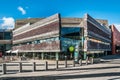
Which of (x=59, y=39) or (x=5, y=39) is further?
(x=5, y=39)

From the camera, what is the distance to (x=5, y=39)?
3639 inches

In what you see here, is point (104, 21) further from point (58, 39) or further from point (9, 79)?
point (9, 79)

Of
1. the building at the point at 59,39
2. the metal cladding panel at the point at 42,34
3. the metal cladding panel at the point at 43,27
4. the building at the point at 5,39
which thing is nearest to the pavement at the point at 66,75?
the building at the point at 59,39

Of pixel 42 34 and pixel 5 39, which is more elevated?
pixel 5 39

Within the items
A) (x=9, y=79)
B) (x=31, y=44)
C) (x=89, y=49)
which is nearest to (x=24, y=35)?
(x=31, y=44)

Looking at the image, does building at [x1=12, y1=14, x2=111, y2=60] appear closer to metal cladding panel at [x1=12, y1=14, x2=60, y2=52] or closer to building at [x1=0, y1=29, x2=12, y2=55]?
metal cladding panel at [x1=12, y1=14, x2=60, y2=52]

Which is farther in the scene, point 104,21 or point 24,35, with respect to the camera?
point 104,21

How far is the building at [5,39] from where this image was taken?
301ft

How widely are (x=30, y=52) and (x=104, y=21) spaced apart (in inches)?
1882

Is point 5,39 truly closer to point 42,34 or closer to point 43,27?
point 42,34

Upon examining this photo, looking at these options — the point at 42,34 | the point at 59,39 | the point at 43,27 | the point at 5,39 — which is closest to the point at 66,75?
the point at 59,39

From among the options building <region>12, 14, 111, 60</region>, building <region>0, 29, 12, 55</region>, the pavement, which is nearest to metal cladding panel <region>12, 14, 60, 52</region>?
building <region>12, 14, 111, 60</region>

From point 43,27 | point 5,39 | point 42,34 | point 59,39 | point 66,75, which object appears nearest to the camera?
point 66,75

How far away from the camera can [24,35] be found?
74312 millimetres
